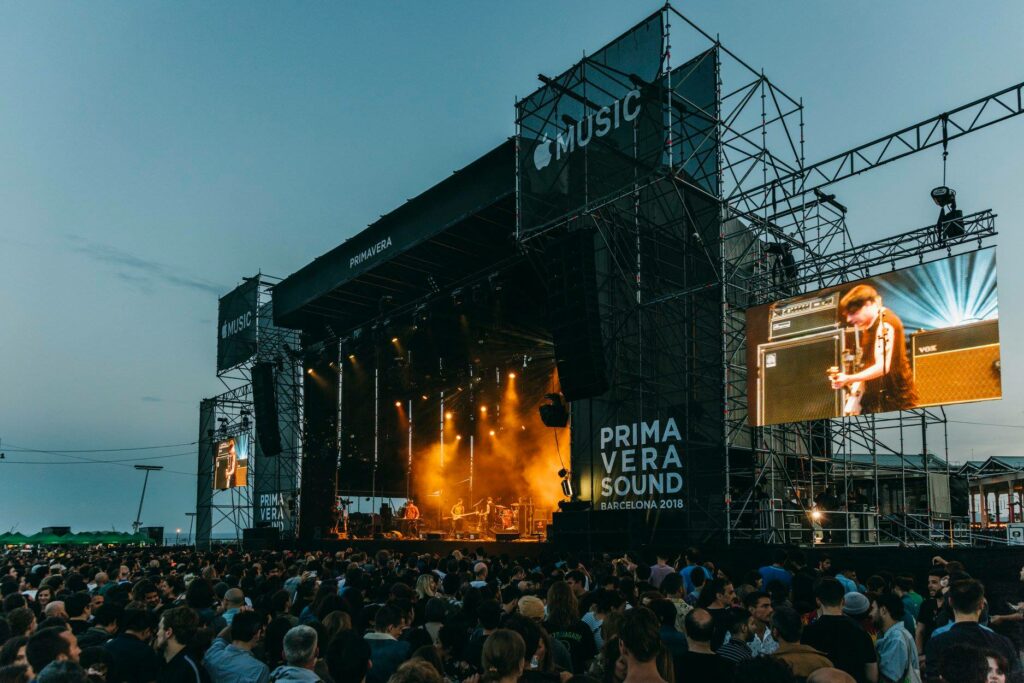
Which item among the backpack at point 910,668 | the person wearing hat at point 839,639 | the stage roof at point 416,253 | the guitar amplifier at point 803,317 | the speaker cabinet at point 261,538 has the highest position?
the stage roof at point 416,253

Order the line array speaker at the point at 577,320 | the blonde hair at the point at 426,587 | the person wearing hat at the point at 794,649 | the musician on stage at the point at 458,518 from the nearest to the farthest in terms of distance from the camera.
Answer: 1. the person wearing hat at the point at 794,649
2. the blonde hair at the point at 426,587
3. the line array speaker at the point at 577,320
4. the musician on stage at the point at 458,518

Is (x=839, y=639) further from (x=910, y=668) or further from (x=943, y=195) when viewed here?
(x=943, y=195)

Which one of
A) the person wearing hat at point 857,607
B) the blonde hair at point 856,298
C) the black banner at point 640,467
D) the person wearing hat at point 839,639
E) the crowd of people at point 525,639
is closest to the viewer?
the crowd of people at point 525,639

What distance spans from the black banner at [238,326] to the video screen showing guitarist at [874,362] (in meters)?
22.7

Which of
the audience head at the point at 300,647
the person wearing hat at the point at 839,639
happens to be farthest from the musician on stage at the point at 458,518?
the audience head at the point at 300,647

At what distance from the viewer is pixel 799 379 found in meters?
14.6

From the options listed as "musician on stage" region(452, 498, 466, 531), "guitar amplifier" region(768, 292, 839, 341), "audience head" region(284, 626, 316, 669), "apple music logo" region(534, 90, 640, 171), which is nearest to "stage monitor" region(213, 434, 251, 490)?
"musician on stage" region(452, 498, 466, 531)

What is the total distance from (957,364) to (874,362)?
127 cm

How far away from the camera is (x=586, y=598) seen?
609 centimetres

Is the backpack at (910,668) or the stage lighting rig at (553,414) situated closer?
the backpack at (910,668)

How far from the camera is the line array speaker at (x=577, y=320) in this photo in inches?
584

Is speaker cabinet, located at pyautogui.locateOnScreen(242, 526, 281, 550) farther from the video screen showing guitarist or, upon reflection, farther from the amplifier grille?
the amplifier grille

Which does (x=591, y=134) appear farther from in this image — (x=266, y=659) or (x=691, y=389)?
(x=266, y=659)

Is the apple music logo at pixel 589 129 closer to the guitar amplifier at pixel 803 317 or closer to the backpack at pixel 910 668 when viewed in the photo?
the guitar amplifier at pixel 803 317
